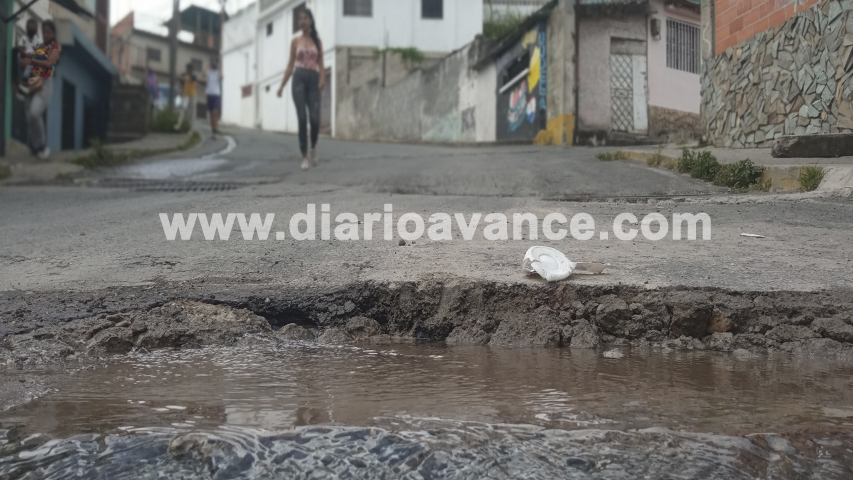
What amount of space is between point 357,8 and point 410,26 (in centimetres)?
199

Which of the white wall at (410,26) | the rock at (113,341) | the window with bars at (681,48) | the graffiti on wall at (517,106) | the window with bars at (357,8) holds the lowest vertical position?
the rock at (113,341)

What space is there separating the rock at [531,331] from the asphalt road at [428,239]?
8.8 inches

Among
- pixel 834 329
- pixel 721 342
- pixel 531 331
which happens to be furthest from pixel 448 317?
pixel 834 329

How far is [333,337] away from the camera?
3.01m

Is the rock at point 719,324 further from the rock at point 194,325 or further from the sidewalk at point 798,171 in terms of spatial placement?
the sidewalk at point 798,171

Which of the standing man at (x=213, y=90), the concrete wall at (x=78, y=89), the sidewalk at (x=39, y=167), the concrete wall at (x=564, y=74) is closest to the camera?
the sidewalk at (x=39, y=167)

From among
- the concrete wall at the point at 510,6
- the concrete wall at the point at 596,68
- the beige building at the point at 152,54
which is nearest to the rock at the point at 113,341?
the concrete wall at the point at 596,68

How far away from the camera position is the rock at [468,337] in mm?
3008

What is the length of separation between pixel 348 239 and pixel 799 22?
19.5 feet

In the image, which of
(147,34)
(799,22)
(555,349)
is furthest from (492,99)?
(147,34)

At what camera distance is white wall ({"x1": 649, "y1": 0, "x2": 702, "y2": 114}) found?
14.4 m

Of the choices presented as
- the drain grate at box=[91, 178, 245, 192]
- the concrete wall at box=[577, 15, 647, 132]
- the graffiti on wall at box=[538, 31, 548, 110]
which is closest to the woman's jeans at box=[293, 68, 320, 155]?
the drain grate at box=[91, 178, 245, 192]

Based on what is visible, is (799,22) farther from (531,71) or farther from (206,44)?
(206,44)

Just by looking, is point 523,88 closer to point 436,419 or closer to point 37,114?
point 37,114
